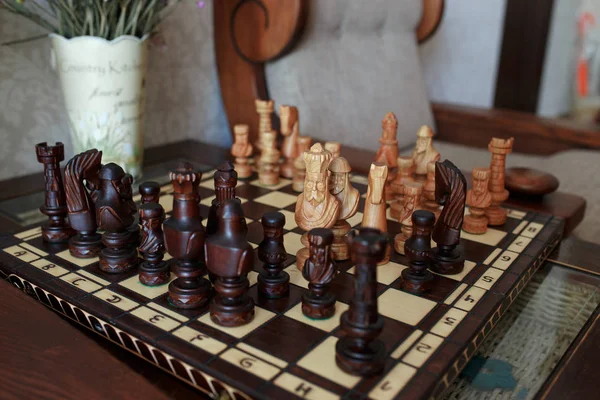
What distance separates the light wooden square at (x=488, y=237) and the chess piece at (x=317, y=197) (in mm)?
331

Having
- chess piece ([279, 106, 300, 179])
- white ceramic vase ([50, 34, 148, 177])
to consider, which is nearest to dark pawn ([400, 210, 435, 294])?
chess piece ([279, 106, 300, 179])

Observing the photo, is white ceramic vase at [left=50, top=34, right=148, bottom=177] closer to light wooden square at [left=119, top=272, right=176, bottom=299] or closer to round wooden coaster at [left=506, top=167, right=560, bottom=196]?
light wooden square at [left=119, top=272, right=176, bottom=299]

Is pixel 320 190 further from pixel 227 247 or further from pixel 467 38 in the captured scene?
pixel 467 38

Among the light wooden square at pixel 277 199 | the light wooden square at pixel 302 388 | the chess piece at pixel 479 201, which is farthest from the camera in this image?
the light wooden square at pixel 277 199

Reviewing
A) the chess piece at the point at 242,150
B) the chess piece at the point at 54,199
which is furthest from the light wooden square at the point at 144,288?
the chess piece at the point at 242,150

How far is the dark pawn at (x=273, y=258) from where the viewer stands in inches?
31.7

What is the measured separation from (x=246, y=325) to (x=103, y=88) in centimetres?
70

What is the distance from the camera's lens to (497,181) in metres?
1.14

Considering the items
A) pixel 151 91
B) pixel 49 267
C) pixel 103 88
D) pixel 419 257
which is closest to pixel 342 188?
pixel 419 257

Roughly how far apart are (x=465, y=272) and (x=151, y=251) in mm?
507

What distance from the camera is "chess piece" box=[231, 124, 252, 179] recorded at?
133 centimetres

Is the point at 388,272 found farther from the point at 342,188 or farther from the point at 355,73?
the point at 355,73

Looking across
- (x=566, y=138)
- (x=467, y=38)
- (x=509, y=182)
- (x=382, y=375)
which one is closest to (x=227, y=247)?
(x=382, y=375)

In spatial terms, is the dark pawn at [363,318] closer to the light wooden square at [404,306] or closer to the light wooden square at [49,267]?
the light wooden square at [404,306]
